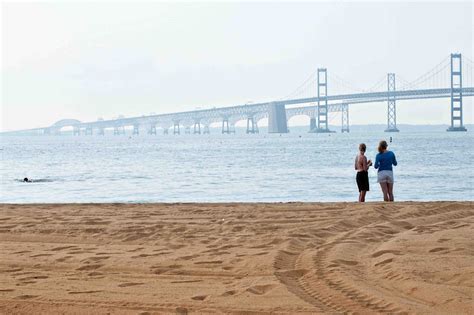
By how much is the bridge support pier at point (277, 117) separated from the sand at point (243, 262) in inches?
3190

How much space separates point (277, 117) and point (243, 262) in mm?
85528

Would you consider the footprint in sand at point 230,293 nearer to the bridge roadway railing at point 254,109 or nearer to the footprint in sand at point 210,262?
the footprint in sand at point 210,262

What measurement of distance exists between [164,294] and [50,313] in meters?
0.73

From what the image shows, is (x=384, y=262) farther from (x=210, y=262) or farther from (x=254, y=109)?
(x=254, y=109)

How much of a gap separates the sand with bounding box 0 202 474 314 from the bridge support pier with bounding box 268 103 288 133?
266 ft

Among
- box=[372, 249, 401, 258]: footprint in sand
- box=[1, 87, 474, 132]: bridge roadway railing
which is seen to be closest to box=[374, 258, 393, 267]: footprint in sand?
box=[372, 249, 401, 258]: footprint in sand

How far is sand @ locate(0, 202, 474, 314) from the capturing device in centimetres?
484

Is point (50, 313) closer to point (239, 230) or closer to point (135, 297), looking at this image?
point (135, 297)

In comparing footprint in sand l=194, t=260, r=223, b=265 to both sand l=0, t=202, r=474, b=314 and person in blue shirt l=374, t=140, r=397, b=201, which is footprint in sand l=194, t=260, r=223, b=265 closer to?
sand l=0, t=202, r=474, b=314

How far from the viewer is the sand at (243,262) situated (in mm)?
4840

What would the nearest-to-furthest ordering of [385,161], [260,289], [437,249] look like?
[260,289] < [437,249] < [385,161]

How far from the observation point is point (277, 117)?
3595 inches

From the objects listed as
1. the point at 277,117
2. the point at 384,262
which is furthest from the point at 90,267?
the point at 277,117

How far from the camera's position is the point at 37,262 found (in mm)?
6305
